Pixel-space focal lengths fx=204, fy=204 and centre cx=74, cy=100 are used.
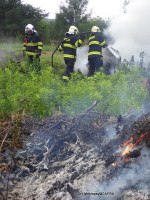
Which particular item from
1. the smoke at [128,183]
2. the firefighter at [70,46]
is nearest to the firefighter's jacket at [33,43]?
the firefighter at [70,46]

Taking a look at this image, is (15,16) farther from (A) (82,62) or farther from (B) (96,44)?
(B) (96,44)

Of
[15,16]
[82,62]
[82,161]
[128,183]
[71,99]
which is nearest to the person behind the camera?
[128,183]

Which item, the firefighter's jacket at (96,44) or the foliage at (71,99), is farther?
the firefighter's jacket at (96,44)

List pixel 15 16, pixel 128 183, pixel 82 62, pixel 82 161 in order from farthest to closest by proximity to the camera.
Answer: pixel 15 16
pixel 82 62
pixel 82 161
pixel 128 183

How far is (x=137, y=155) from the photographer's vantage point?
8.68 ft

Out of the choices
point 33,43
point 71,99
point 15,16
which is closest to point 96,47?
point 33,43

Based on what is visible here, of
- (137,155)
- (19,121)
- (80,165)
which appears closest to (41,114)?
(19,121)

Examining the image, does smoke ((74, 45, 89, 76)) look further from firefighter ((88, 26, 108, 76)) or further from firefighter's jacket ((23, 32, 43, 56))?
firefighter's jacket ((23, 32, 43, 56))

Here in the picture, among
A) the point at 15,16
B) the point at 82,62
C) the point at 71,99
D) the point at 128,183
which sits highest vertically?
the point at 15,16

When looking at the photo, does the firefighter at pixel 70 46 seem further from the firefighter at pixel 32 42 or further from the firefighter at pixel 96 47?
the firefighter at pixel 32 42

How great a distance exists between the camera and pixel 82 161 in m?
2.85

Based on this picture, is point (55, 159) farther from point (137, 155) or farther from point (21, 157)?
point (137, 155)

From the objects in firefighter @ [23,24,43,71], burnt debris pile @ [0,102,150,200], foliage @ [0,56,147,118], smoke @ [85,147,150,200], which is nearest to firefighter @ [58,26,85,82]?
firefighter @ [23,24,43,71]

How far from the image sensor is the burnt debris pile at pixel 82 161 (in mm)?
2402
